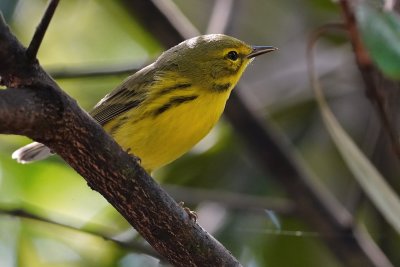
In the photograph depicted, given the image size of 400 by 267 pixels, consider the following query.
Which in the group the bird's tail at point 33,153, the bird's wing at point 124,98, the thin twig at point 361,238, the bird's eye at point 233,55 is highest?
the bird's tail at point 33,153

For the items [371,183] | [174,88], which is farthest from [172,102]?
[371,183]

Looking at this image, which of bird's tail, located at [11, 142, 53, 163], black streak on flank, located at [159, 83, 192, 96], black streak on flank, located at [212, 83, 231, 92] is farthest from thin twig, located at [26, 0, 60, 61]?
black streak on flank, located at [212, 83, 231, 92]

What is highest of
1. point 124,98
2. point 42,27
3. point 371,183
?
point 42,27

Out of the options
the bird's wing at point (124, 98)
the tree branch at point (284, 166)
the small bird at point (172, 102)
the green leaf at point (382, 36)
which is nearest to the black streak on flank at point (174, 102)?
the small bird at point (172, 102)

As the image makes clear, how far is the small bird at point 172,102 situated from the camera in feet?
11.7

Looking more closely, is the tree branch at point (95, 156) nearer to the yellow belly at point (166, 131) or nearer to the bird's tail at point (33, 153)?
the yellow belly at point (166, 131)

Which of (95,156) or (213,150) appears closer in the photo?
(95,156)

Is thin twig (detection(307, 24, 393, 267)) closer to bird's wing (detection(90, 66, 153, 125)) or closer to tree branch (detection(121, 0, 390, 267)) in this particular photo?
tree branch (detection(121, 0, 390, 267))

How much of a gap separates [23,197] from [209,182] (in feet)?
4.01

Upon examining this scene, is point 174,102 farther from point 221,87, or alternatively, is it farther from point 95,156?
point 95,156

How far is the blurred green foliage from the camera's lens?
438 centimetres

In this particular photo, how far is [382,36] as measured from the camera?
3.27 m

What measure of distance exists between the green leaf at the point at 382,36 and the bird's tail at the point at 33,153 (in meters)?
1.45

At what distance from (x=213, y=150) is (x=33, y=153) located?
4.81 feet
